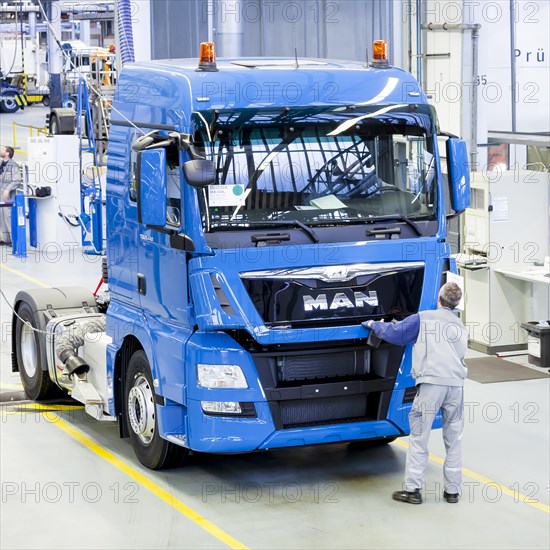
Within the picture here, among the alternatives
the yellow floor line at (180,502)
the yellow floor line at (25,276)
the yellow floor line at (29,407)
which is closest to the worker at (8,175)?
the yellow floor line at (25,276)

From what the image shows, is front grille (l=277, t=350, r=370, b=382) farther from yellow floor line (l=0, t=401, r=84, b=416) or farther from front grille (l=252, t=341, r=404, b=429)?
yellow floor line (l=0, t=401, r=84, b=416)

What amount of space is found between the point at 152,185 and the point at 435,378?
232 cm

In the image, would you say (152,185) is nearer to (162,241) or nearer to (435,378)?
(162,241)

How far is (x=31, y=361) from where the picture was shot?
1101 cm

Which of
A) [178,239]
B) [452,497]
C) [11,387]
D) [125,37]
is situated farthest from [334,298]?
[125,37]

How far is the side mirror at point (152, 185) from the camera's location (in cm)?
763

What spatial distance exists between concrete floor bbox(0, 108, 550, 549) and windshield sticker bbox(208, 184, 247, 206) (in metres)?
2.12

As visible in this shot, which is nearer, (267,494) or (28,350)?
(267,494)

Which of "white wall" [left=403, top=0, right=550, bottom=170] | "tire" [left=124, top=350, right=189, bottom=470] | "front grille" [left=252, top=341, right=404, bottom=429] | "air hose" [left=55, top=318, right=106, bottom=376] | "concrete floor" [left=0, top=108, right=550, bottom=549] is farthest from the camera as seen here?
"white wall" [left=403, top=0, right=550, bottom=170]

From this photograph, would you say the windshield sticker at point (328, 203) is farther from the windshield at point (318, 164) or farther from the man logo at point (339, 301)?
the man logo at point (339, 301)

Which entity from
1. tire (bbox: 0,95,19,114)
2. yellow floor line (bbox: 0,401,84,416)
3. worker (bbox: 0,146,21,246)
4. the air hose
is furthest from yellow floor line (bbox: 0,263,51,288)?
tire (bbox: 0,95,19,114)

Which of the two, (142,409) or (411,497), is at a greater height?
(142,409)

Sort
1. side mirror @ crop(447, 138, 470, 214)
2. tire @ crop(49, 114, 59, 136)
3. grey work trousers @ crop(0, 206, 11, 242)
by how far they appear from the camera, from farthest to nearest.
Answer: tire @ crop(49, 114, 59, 136) → grey work trousers @ crop(0, 206, 11, 242) → side mirror @ crop(447, 138, 470, 214)

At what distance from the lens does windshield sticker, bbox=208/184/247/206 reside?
774 centimetres
